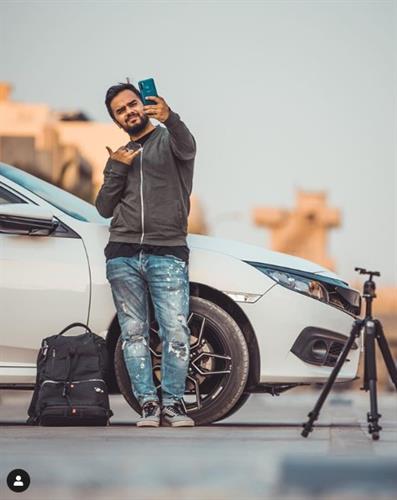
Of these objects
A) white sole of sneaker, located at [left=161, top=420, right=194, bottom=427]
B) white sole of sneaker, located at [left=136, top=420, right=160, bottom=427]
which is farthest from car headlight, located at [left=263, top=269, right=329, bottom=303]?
white sole of sneaker, located at [left=136, top=420, right=160, bottom=427]

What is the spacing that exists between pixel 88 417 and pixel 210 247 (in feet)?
3.79

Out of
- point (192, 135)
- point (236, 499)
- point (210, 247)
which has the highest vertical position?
point (192, 135)

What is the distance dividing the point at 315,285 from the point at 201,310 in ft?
2.23

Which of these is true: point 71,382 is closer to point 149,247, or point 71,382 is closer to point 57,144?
point 149,247

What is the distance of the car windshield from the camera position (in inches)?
340

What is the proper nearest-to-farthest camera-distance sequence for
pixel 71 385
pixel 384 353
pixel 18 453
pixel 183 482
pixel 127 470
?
1. pixel 183 482
2. pixel 127 470
3. pixel 18 453
4. pixel 384 353
5. pixel 71 385

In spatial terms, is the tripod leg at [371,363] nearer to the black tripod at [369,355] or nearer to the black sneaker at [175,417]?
the black tripod at [369,355]

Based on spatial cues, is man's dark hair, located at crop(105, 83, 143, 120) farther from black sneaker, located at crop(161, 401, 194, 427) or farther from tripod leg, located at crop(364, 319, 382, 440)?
tripod leg, located at crop(364, 319, 382, 440)

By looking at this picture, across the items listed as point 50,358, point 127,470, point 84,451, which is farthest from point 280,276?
point 127,470

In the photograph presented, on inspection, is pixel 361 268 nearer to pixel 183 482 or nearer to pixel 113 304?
pixel 113 304

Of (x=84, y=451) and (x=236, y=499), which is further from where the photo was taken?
(x=84, y=451)

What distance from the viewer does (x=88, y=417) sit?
323 inches

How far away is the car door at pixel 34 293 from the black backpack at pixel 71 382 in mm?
111

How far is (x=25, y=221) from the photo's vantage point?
829 centimetres
